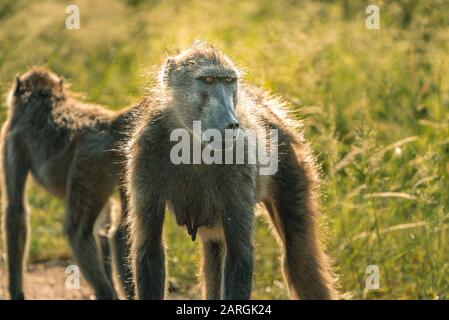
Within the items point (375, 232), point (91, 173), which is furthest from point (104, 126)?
point (375, 232)

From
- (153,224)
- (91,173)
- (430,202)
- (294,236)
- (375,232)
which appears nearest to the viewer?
(153,224)

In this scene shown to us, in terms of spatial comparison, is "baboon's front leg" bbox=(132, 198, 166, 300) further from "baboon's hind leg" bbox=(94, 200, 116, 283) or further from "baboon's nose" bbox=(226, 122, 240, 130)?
"baboon's hind leg" bbox=(94, 200, 116, 283)

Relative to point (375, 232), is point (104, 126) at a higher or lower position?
higher

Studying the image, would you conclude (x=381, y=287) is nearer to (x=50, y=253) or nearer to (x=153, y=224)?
(x=153, y=224)

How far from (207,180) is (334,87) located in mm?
3715

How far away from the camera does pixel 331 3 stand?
10250 millimetres

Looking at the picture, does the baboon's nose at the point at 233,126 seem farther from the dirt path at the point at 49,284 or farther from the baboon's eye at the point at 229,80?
the dirt path at the point at 49,284

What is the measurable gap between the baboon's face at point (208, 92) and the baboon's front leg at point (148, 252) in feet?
1.54

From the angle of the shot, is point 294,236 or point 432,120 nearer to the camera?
point 294,236

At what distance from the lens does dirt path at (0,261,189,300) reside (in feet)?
21.5

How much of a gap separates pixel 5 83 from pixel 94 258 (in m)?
2.58

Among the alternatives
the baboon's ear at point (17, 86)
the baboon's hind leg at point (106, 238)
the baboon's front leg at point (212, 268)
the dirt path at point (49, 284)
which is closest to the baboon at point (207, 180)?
the baboon's front leg at point (212, 268)

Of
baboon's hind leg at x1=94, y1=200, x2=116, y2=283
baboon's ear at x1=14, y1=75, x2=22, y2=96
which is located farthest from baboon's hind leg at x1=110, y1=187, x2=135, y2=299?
baboon's ear at x1=14, y1=75, x2=22, y2=96

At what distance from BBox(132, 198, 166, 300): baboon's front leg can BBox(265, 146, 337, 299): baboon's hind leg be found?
75 centimetres
